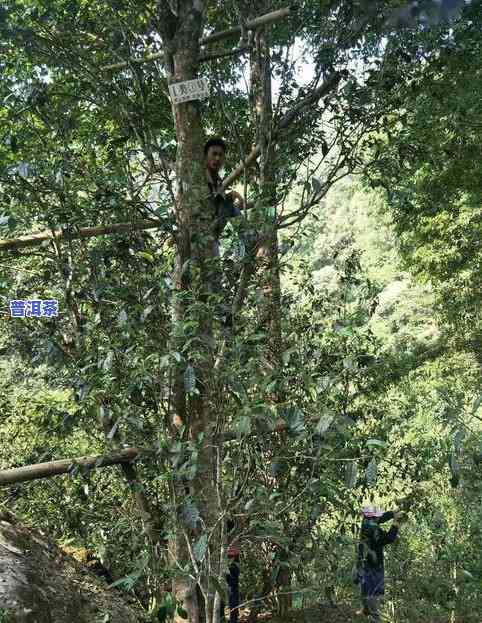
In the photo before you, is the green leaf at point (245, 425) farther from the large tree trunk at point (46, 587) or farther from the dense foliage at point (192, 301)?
the large tree trunk at point (46, 587)

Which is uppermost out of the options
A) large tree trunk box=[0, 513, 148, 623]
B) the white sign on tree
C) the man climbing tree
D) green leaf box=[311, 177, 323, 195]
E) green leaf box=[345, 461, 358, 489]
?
the white sign on tree

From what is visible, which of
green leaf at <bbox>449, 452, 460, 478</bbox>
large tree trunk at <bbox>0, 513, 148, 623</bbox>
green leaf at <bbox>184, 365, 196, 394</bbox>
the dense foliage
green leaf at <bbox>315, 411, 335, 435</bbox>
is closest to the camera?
green leaf at <bbox>449, 452, 460, 478</bbox>

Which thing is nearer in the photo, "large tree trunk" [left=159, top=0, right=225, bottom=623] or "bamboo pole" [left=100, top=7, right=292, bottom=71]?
"large tree trunk" [left=159, top=0, right=225, bottom=623]

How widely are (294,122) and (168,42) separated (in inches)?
29.3

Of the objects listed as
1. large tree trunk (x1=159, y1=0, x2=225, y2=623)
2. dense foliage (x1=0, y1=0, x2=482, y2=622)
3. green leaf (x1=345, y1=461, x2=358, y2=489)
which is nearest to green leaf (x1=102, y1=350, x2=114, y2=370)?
dense foliage (x1=0, y1=0, x2=482, y2=622)

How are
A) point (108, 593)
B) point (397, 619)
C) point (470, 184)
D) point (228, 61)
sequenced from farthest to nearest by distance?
point (470, 184) < point (397, 619) < point (228, 61) < point (108, 593)

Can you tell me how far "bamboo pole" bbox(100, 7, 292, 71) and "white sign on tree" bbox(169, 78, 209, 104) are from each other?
0.22 meters

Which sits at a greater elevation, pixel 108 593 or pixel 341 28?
pixel 341 28

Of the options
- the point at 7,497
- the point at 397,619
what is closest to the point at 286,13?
the point at 7,497

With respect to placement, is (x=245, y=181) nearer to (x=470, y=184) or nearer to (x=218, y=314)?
(x=218, y=314)

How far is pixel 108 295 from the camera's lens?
8.17 feet

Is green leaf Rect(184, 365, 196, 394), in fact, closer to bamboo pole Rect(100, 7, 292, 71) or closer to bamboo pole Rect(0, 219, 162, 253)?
bamboo pole Rect(0, 219, 162, 253)

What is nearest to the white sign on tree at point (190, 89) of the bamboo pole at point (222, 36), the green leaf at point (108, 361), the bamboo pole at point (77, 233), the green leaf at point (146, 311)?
the bamboo pole at point (222, 36)

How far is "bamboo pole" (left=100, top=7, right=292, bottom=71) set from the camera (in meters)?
2.44
